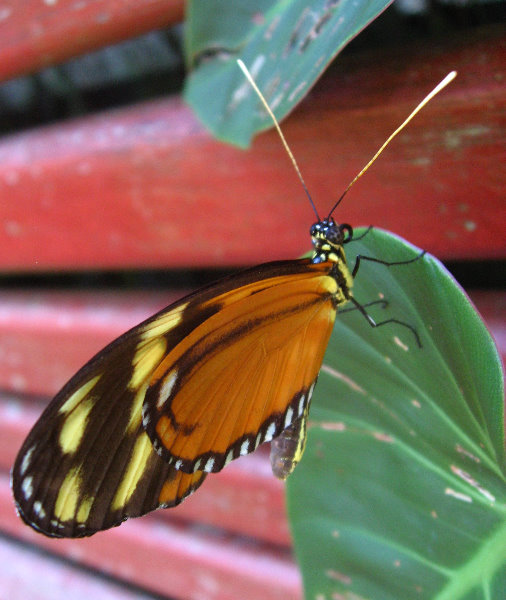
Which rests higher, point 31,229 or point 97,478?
point 31,229

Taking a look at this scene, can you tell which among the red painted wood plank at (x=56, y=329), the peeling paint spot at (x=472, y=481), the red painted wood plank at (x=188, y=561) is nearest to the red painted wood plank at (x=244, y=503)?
the red painted wood plank at (x=188, y=561)

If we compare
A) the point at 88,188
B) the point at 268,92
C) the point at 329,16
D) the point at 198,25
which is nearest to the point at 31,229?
the point at 88,188

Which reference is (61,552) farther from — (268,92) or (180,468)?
(268,92)

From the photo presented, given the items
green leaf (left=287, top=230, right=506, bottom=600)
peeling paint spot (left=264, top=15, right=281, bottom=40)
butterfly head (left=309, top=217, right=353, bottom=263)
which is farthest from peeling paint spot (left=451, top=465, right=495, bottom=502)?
peeling paint spot (left=264, top=15, right=281, bottom=40)

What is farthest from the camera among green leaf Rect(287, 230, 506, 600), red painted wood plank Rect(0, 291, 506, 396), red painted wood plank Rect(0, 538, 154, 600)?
red painted wood plank Rect(0, 538, 154, 600)

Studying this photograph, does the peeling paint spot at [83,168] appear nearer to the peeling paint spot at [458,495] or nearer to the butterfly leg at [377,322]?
the butterfly leg at [377,322]

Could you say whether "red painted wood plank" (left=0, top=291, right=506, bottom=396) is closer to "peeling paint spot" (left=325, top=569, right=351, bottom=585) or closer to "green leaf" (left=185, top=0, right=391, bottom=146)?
"green leaf" (left=185, top=0, right=391, bottom=146)

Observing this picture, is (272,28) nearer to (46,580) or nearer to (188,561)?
(188,561)
